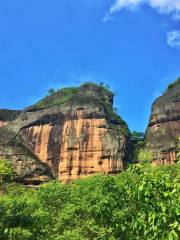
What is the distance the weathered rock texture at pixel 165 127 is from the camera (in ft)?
219

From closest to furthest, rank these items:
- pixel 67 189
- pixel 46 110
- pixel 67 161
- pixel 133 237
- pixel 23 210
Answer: pixel 133 237
pixel 23 210
pixel 67 189
pixel 67 161
pixel 46 110

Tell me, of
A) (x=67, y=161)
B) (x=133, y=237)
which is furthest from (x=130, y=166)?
(x=67, y=161)

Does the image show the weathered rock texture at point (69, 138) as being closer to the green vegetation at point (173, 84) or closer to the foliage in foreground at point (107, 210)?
the green vegetation at point (173, 84)

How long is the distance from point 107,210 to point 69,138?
60783 millimetres

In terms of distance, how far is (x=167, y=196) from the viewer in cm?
780

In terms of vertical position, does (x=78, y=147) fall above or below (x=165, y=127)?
below

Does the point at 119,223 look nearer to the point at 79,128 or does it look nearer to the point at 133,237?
the point at 133,237

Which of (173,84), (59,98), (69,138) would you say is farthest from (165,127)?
(59,98)

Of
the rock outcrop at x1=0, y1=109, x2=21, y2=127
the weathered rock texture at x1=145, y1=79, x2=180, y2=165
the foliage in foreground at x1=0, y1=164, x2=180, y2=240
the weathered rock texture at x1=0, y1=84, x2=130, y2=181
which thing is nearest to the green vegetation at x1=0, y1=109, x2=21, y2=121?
the rock outcrop at x1=0, y1=109, x2=21, y2=127

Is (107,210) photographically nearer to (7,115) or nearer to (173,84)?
(173,84)

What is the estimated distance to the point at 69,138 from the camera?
70188 millimetres

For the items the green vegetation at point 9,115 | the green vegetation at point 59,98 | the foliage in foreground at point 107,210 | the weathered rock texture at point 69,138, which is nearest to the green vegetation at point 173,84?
the weathered rock texture at point 69,138

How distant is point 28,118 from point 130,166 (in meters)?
68.7

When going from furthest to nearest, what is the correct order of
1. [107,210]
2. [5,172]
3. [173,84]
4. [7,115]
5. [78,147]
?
[7,115], [173,84], [78,147], [5,172], [107,210]
